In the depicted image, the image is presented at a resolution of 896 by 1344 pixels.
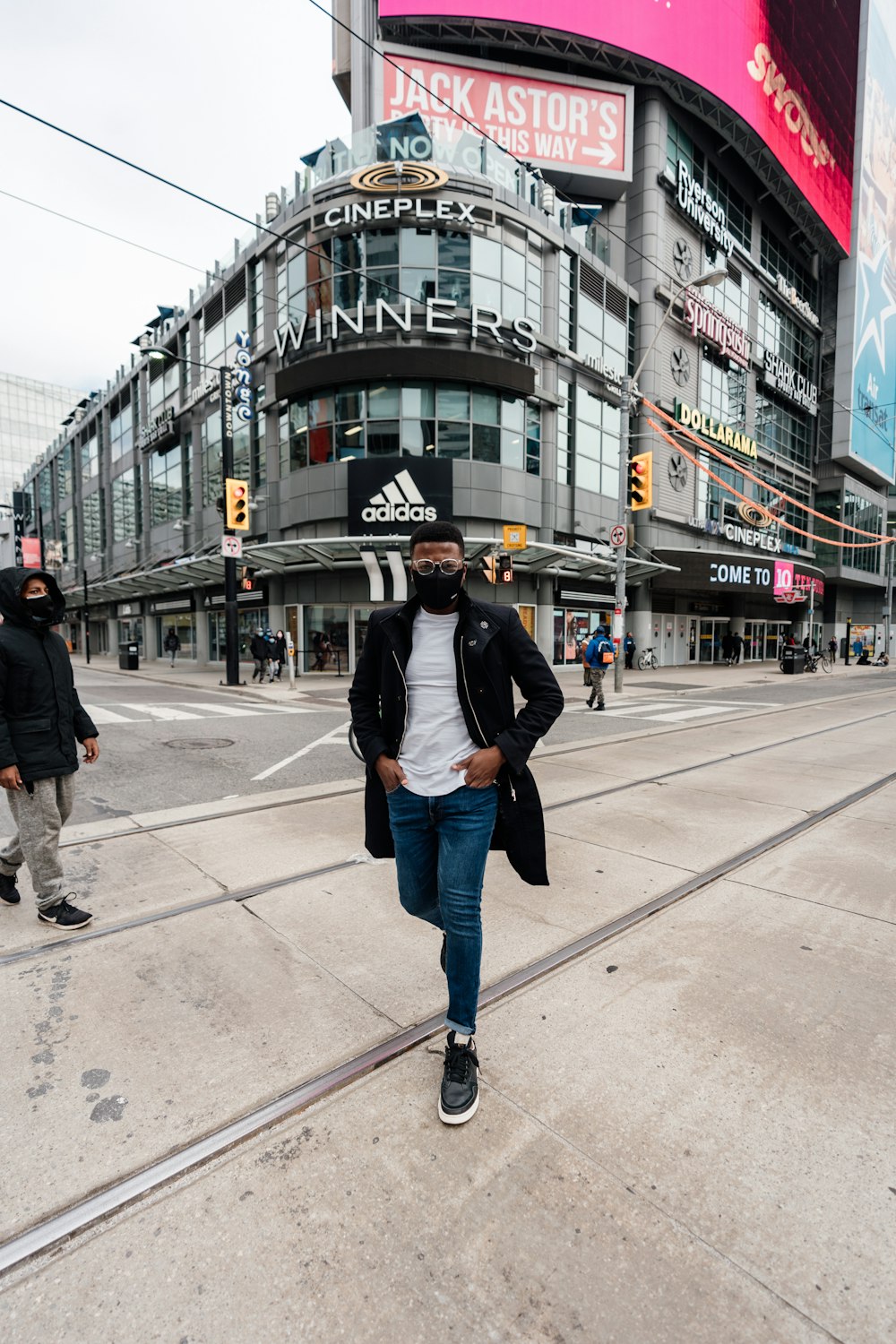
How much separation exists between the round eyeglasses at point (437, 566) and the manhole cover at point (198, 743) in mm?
7868

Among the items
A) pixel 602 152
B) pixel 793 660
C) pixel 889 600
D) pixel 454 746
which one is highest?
pixel 602 152

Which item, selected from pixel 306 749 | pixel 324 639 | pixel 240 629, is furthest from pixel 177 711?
pixel 240 629

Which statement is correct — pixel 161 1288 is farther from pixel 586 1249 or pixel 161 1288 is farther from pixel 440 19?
pixel 440 19

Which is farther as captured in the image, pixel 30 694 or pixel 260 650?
pixel 260 650

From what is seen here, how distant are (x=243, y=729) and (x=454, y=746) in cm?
973

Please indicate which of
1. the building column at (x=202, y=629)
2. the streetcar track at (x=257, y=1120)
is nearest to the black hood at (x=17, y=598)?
the streetcar track at (x=257, y=1120)

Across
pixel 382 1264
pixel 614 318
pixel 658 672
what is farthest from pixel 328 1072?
pixel 614 318

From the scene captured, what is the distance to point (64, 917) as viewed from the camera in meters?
3.63

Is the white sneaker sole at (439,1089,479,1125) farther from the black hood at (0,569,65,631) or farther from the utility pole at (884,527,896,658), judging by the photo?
the utility pole at (884,527,896,658)

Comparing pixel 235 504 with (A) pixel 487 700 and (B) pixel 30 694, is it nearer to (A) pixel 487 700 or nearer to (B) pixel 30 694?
(B) pixel 30 694

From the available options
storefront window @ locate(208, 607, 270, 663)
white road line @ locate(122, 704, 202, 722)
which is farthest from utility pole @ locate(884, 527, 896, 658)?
white road line @ locate(122, 704, 202, 722)

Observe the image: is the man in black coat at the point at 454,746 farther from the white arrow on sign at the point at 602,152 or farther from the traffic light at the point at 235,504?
the white arrow on sign at the point at 602,152

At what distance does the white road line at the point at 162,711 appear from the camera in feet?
42.3

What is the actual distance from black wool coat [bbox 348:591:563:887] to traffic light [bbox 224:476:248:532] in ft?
58.2
